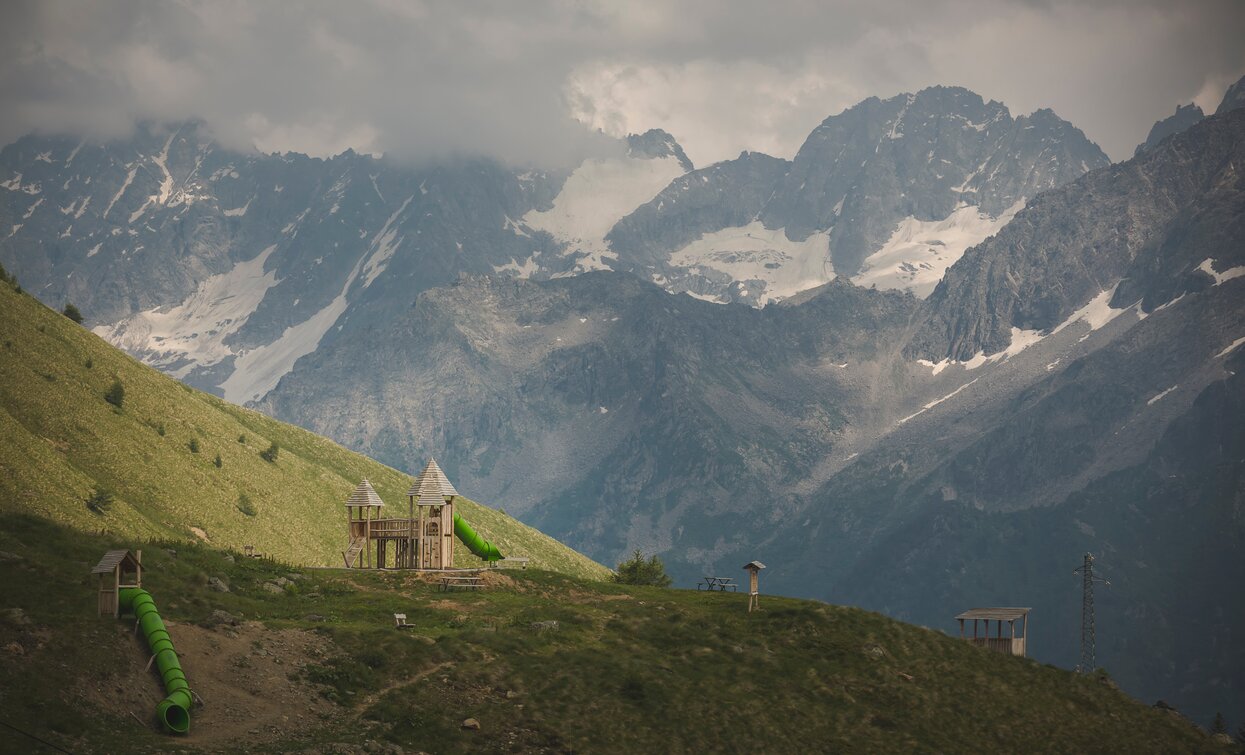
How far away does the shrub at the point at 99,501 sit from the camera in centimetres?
11475

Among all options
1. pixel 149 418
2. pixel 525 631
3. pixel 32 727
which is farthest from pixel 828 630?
pixel 149 418

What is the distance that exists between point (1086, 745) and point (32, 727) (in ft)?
197

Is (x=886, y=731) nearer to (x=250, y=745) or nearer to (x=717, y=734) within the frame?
(x=717, y=734)

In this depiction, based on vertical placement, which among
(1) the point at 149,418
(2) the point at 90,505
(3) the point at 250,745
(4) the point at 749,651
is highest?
(1) the point at 149,418

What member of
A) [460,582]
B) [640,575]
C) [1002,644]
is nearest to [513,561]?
[640,575]

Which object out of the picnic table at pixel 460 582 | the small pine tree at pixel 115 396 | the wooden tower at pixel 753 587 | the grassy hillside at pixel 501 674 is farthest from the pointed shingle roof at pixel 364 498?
the small pine tree at pixel 115 396

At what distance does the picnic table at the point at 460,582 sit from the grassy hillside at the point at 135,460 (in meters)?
29.3

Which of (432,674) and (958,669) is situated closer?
(432,674)

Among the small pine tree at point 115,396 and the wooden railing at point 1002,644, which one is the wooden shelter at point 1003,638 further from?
the small pine tree at point 115,396

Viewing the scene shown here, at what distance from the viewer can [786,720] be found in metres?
83.1

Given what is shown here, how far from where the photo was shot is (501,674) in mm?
80375

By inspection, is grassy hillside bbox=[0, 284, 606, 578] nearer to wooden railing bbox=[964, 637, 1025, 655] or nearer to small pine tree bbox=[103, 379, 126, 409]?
small pine tree bbox=[103, 379, 126, 409]

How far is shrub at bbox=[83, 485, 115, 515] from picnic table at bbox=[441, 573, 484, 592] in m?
31.2

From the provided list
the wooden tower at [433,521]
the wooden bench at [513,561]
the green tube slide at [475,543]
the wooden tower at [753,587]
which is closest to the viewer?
the wooden tower at [753,587]
